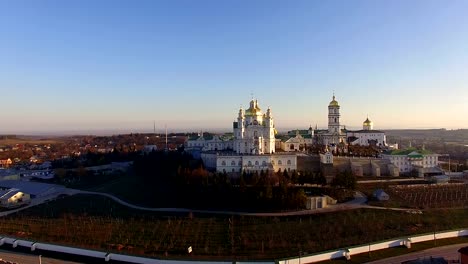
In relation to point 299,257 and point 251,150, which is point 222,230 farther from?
point 251,150

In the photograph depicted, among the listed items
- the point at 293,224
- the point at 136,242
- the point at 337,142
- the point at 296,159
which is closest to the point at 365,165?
the point at 296,159

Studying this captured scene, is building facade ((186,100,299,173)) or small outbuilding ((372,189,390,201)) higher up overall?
building facade ((186,100,299,173))

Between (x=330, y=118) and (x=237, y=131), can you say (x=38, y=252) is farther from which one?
(x=330, y=118)

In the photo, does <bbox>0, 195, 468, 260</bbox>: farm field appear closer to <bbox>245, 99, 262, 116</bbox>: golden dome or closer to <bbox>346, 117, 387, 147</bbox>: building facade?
<bbox>245, 99, 262, 116</bbox>: golden dome

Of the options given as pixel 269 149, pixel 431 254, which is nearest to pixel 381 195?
pixel 431 254

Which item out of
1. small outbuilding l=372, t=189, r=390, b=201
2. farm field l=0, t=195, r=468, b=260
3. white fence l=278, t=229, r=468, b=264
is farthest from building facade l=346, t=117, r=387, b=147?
white fence l=278, t=229, r=468, b=264

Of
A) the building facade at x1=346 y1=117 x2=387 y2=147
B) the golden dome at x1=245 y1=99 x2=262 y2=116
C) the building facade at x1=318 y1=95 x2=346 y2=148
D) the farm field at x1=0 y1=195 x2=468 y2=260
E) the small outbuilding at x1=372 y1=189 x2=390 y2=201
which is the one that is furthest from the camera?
the building facade at x1=346 y1=117 x2=387 y2=147
